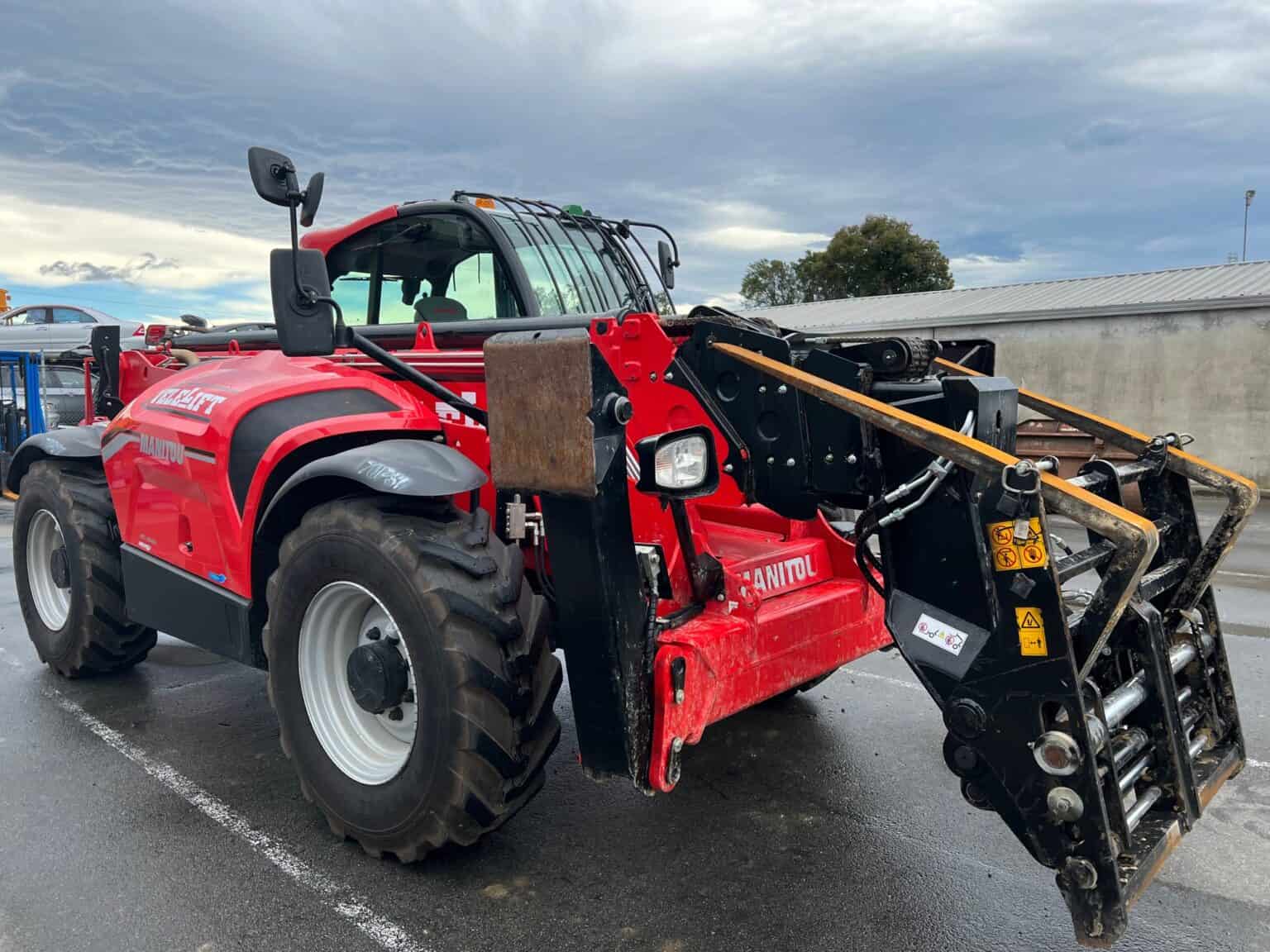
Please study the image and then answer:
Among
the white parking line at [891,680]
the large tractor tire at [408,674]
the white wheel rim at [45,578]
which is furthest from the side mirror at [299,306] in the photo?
the white parking line at [891,680]

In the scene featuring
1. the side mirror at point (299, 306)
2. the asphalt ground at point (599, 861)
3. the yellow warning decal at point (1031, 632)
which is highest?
the side mirror at point (299, 306)

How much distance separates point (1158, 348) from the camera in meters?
16.6

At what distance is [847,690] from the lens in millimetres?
5320

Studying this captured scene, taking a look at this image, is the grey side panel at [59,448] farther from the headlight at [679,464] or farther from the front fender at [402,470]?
the headlight at [679,464]

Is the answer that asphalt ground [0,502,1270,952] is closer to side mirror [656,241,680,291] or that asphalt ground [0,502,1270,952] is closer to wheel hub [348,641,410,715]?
wheel hub [348,641,410,715]

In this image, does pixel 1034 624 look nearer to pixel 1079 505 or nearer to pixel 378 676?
pixel 1079 505

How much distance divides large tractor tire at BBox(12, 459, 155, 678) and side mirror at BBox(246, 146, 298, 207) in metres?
2.54

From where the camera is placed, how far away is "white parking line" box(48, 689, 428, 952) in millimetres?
2992

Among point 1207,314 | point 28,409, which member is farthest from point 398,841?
point 1207,314

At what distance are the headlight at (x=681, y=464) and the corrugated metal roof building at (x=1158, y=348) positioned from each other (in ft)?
44.7

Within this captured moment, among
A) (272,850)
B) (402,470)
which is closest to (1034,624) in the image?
(402,470)

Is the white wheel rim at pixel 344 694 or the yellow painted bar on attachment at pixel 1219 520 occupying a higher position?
the yellow painted bar on attachment at pixel 1219 520

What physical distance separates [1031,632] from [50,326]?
68.1 ft

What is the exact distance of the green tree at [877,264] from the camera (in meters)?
38.7
